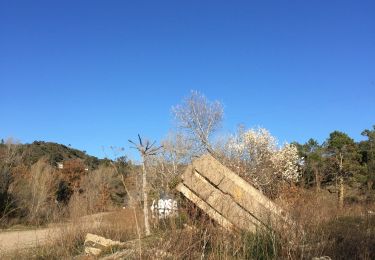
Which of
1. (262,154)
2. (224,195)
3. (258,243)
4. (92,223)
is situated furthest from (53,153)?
(258,243)

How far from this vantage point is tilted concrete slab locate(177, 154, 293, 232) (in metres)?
8.25

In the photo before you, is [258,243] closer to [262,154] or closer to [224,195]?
[224,195]

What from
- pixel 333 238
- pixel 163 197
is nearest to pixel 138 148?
pixel 163 197

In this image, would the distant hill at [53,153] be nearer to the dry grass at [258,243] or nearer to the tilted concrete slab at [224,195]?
the tilted concrete slab at [224,195]

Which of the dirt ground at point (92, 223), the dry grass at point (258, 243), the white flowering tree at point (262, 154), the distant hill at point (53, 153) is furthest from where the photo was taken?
the distant hill at point (53, 153)

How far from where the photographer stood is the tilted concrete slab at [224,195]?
27.1 feet

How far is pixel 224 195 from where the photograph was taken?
28.9ft

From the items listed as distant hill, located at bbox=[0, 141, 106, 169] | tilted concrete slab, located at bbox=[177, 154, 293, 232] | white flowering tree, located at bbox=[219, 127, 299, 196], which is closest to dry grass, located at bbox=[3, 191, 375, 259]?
tilted concrete slab, located at bbox=[177, 154, 293, 232]

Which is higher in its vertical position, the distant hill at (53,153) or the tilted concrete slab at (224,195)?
the distant hill at (53,153)

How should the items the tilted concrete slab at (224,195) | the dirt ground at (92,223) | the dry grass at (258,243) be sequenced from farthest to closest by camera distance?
the dirt ground at (92,223)
the tilted concrete slab at (224,195)
the dry grass at (258,243)

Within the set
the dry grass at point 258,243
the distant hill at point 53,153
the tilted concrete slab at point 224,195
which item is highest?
the distant hill at point 53,153

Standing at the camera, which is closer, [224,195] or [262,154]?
[224,195]

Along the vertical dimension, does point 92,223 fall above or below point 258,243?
above

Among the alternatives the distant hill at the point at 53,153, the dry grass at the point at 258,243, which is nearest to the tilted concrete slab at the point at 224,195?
the dry grass at the point at 258,243
